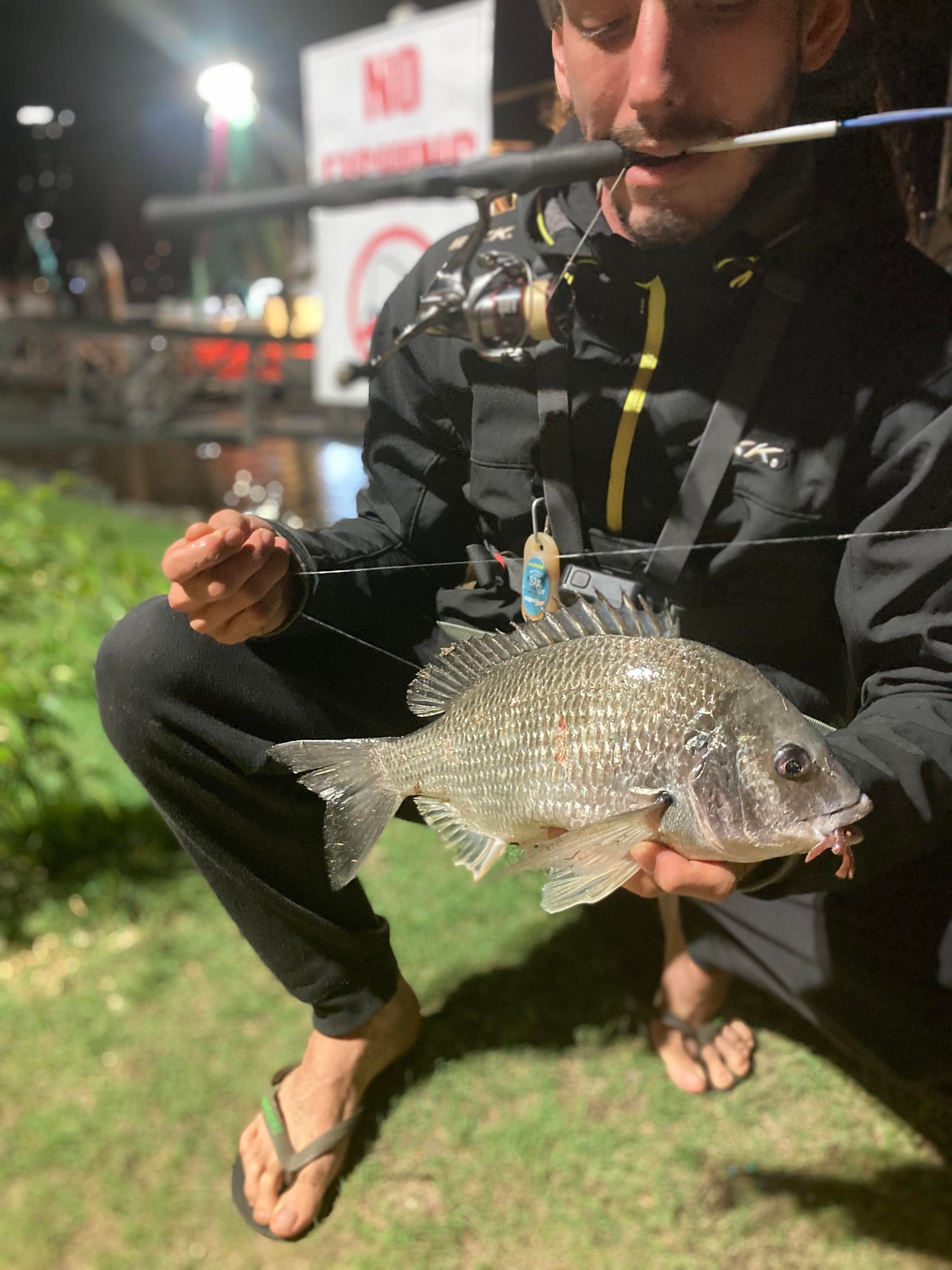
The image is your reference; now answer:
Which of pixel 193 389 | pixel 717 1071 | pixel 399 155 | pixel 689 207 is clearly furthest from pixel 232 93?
pixel 717 1071

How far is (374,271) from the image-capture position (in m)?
1.83

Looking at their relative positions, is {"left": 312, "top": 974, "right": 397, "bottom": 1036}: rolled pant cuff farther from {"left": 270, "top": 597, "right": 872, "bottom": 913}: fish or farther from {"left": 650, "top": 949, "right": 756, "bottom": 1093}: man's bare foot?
{"left": 650, "top": 949, "right": 756, "bottom": 1093}: man's bare foot

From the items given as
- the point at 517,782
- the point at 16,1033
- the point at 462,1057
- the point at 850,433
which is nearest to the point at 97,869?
the point at 16,1033

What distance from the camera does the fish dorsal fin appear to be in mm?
893

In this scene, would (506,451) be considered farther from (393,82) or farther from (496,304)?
(393,82)

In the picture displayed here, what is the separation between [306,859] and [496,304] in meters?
0.78

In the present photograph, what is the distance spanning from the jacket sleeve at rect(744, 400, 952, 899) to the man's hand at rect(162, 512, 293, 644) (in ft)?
2.11

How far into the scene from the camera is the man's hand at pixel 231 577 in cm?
92

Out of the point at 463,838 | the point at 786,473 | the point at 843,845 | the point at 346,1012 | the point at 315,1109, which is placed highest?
the point at 786,473

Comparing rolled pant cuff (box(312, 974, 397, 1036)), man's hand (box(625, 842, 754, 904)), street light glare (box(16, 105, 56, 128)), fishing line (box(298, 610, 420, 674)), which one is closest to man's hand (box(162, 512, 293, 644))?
fishing line (box(298, 610, 420, 674))

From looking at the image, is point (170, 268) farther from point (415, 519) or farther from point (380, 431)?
point (415, 519)

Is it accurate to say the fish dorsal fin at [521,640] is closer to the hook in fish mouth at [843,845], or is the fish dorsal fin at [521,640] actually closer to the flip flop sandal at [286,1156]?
the hook in fish mouth at [843,845]

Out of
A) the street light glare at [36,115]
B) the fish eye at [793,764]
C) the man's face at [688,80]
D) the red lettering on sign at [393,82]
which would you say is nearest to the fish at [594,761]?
the fish eye at [793,764]

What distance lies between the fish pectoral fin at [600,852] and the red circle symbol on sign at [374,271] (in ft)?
3.85
